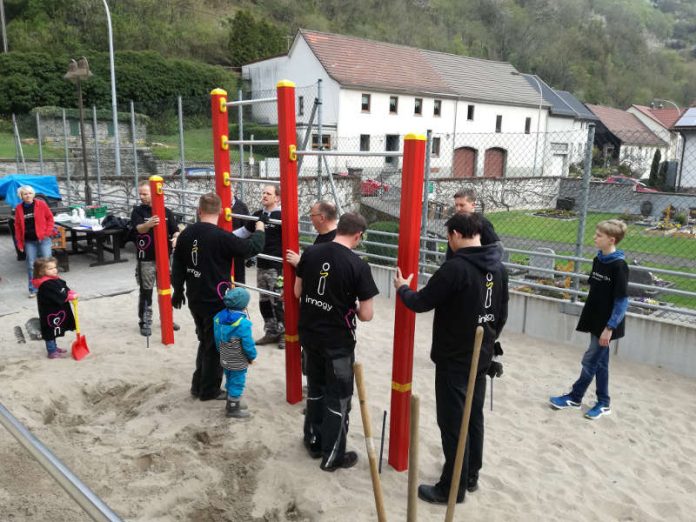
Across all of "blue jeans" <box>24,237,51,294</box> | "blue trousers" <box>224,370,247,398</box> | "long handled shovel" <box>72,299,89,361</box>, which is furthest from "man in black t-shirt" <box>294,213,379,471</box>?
"blue jeans" <box>24,237,51,294</box>

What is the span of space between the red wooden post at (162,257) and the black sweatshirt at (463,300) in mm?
3522

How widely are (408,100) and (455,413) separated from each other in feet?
104

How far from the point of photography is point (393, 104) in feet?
107

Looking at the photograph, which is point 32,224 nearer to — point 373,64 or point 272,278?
point 272,278

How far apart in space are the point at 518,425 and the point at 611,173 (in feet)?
96.1

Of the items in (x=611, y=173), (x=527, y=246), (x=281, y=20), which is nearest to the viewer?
(x=527, y=246)

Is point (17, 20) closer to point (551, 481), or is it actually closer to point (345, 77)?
point (345, 77)

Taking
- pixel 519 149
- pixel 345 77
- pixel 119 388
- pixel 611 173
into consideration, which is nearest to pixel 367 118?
pixel 345 77

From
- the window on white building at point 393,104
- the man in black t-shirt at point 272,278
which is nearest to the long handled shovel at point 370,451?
the man in black t-shirt at point 272,278

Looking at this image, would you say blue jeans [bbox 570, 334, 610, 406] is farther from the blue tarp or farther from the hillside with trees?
the hillside with trees

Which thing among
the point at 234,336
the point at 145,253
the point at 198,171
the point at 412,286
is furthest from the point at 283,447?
the point at 198,171

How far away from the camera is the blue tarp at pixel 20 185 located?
1052 cm

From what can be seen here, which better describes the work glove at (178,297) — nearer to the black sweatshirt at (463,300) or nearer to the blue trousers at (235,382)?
the blue trousers at (235,382)

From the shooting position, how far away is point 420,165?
3.40 metres
